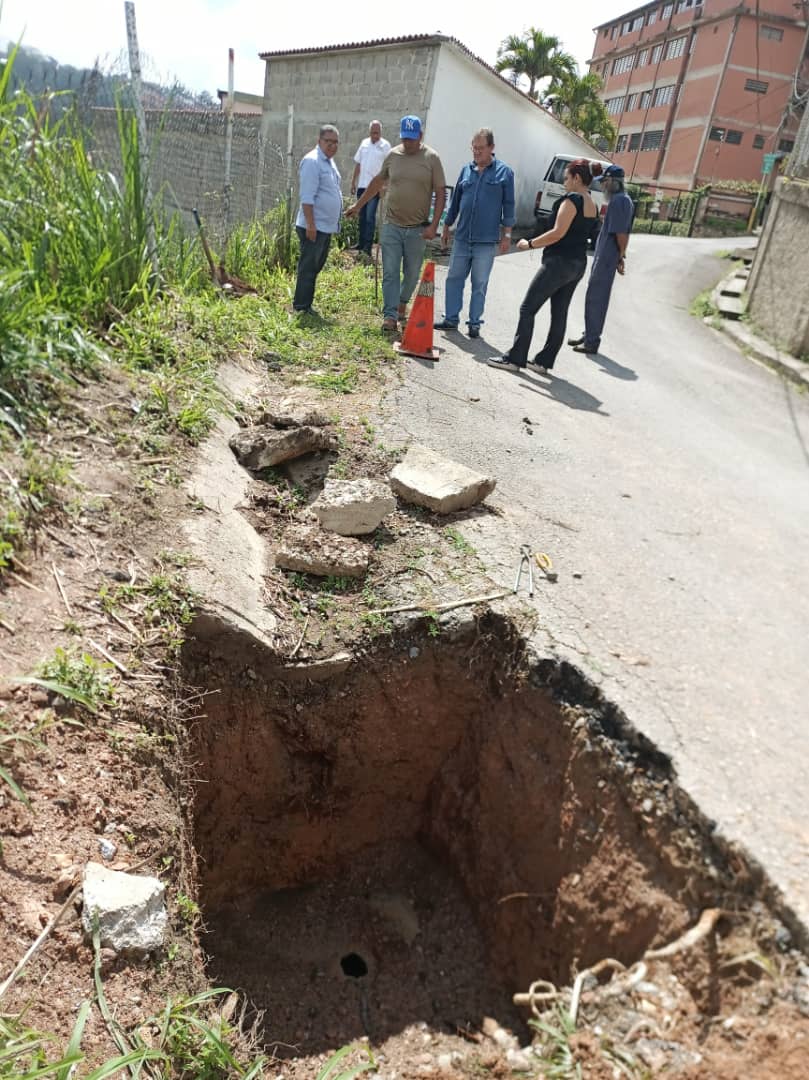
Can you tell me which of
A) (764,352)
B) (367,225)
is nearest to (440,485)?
(764,352)

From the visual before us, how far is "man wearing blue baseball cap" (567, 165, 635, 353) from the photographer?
732 centimetres

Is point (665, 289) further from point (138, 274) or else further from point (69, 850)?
point (69, 850)

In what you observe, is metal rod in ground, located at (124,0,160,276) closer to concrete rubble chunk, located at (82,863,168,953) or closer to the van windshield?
concrete rubble chunk, located at (82,863,168,953)

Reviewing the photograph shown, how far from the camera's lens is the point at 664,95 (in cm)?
3788

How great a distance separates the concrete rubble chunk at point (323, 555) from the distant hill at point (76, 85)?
2876 millimetres

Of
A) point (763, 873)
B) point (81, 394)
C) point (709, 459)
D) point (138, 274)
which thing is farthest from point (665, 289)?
point (763, 873)

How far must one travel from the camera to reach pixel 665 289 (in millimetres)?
13742

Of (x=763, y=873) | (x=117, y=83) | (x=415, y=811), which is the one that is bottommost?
(x=415, y=811)

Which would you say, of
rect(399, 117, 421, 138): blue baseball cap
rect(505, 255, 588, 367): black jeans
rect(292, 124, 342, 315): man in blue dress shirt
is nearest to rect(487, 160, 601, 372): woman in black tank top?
rect(505, 255, 588, 367): black jeans

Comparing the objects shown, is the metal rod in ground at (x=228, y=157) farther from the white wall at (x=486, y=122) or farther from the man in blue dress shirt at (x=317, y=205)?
the white wall at (x=486, y=122)

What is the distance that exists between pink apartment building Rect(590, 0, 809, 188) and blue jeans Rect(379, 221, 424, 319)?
31.1 m

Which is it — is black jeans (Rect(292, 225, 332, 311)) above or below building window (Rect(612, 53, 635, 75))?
below

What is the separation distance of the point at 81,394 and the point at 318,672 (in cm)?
194

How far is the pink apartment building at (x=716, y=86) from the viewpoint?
3259 cm
